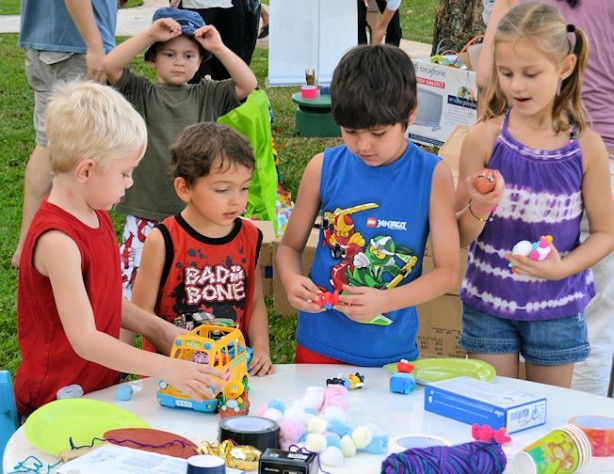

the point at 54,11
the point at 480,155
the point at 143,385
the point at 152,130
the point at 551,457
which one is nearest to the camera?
the point at 551,457

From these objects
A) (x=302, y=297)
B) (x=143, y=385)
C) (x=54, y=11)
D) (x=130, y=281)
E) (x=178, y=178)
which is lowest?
(x=130, y=281)

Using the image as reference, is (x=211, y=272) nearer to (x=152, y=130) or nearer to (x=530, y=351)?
(x=530, y=351)

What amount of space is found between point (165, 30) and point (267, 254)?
58.7 inches

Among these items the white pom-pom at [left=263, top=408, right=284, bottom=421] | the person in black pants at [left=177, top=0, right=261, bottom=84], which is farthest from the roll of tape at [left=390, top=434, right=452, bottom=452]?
the person in black pants at [left=177, top=0, right=261, bottom=84]

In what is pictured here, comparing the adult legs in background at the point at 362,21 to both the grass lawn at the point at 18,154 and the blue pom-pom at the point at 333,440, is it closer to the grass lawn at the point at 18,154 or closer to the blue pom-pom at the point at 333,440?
the grass lawn at the point at 18,154

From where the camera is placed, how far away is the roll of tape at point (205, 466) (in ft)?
5.51

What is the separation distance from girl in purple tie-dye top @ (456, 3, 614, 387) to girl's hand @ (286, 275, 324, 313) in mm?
495

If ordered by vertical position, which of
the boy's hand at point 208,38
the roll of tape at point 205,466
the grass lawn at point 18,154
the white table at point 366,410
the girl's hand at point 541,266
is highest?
the boy's hand at point 208,38

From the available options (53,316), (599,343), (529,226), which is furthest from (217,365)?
(599,343)

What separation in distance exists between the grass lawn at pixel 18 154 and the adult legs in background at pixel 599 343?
58.4 inches

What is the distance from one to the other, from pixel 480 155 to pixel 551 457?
3.79ft

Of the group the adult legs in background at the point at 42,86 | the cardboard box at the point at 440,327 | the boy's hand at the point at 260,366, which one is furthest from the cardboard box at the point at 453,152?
the boy's hand at the point at 260,366

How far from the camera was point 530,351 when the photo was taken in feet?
9.68

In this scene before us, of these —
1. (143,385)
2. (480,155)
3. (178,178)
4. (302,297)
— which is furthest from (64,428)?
(480,155)
